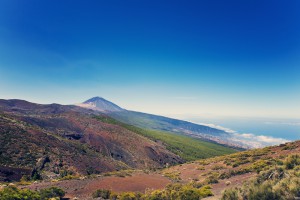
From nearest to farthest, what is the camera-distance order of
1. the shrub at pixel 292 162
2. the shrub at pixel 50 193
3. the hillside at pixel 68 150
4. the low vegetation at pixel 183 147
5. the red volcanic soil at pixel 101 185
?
1. the shrub at pixel 292 162
2. the shrub at pixel 50 193
3. the red volcanic soil at pixel 101 185
4. the hillside at pixel 68 150
5. the low vegetation at pixel 183 147

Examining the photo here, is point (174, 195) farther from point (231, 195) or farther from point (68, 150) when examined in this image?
point (68, 150)

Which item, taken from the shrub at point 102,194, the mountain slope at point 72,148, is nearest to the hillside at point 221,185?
the shrub at point 102,194

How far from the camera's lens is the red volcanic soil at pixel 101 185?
22.5 m

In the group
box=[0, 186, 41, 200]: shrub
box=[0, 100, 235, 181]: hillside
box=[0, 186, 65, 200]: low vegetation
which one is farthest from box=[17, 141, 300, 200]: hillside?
box=[0, 100, 235, 181]: hillside

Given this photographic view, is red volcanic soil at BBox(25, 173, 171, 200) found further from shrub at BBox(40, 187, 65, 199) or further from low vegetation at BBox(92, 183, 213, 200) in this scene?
low vegetation at BBox(92, 183, 213, 200)

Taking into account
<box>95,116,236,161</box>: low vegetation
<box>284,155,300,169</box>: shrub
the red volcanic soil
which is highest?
<box>284,155,300,169</box>: shrub

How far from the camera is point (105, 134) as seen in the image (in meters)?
86.2

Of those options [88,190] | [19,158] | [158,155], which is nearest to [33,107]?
[158,155]

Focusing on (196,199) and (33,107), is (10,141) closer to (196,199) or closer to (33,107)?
(196,199)

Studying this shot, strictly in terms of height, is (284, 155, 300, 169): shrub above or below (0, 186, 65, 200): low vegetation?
above

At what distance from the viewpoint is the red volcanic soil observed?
73.9 ft

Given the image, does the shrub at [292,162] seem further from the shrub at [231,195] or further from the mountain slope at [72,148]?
the mountain slope at [72,148]

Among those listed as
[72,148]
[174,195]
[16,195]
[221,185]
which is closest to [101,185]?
[16,195]

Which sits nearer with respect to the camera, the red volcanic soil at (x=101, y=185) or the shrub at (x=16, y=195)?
the shrub at (x=16, y=195)
